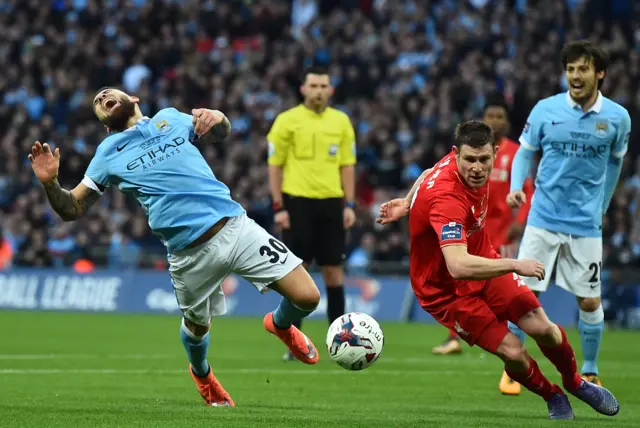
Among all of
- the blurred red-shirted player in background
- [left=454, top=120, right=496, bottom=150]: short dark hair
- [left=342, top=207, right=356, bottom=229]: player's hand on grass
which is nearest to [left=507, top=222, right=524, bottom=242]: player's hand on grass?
the blurred red-shirted player in background

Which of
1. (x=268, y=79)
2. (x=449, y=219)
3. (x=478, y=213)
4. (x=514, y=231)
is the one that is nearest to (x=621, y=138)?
(x=478, y=213)

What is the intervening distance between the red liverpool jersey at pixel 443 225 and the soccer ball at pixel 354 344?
1.46 feet

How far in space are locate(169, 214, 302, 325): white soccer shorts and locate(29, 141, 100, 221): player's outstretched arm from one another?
709mm

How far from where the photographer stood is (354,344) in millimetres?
7957

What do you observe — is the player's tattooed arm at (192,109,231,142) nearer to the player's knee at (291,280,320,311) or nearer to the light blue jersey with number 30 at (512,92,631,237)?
the player's knee at (291,280,320,311)

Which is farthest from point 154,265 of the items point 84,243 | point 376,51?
point 376,51

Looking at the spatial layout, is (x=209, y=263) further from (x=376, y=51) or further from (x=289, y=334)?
(x=376, y=51)

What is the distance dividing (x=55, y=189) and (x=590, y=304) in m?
4.42

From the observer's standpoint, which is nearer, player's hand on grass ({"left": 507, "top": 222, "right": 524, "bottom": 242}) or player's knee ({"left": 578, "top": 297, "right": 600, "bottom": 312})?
player's knee ({"left": 578, "top": 297, "right": 600, "bottom": 312})

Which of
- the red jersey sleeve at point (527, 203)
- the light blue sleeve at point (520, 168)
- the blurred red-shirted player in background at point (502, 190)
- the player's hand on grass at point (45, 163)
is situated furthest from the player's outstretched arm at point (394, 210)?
the red jersey sleeve at point (527, 203)

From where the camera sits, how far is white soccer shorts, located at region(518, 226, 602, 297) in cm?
972

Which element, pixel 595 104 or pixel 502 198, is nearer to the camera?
pixel 595 104

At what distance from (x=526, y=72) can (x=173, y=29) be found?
9.61 metres

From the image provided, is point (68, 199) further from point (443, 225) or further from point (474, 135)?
point (474, 135)
